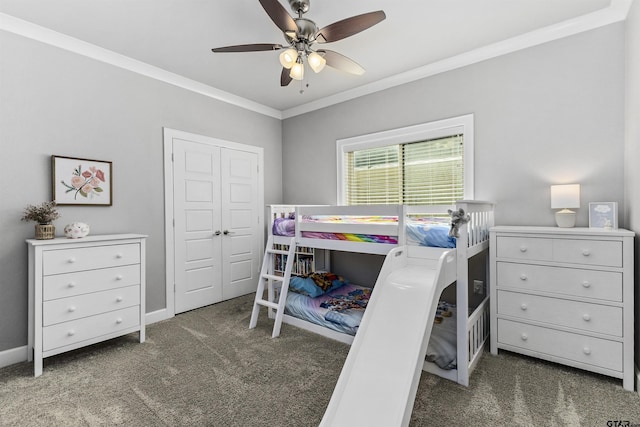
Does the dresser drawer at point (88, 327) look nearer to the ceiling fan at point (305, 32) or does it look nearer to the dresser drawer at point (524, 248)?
the ceiling fan at point (305, 32)

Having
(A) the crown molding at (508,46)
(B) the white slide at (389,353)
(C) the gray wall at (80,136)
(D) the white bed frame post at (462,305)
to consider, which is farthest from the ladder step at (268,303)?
(A) the crown molding at (508,46)

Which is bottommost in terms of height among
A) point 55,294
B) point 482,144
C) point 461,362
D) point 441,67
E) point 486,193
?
point 461,362

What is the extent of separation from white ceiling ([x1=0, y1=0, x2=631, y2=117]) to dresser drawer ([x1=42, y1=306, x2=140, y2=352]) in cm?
236

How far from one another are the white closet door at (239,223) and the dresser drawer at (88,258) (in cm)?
130

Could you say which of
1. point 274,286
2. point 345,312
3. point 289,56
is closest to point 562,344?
point 345,312

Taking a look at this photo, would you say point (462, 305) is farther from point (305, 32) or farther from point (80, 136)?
point (80, 136)

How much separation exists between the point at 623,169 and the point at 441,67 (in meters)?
1.77

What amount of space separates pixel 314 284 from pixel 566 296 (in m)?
2.16

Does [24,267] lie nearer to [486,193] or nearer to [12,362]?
[12,362]

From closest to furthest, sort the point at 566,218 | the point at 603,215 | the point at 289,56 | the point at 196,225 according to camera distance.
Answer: the point at 289,56
the point at 603,215
the point at 566,218
the point at 196,225

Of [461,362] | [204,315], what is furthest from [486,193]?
[204,315]

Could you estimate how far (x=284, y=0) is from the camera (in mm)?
2143

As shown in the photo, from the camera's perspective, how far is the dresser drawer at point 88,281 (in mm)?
2244

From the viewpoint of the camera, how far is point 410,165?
3.51 m
